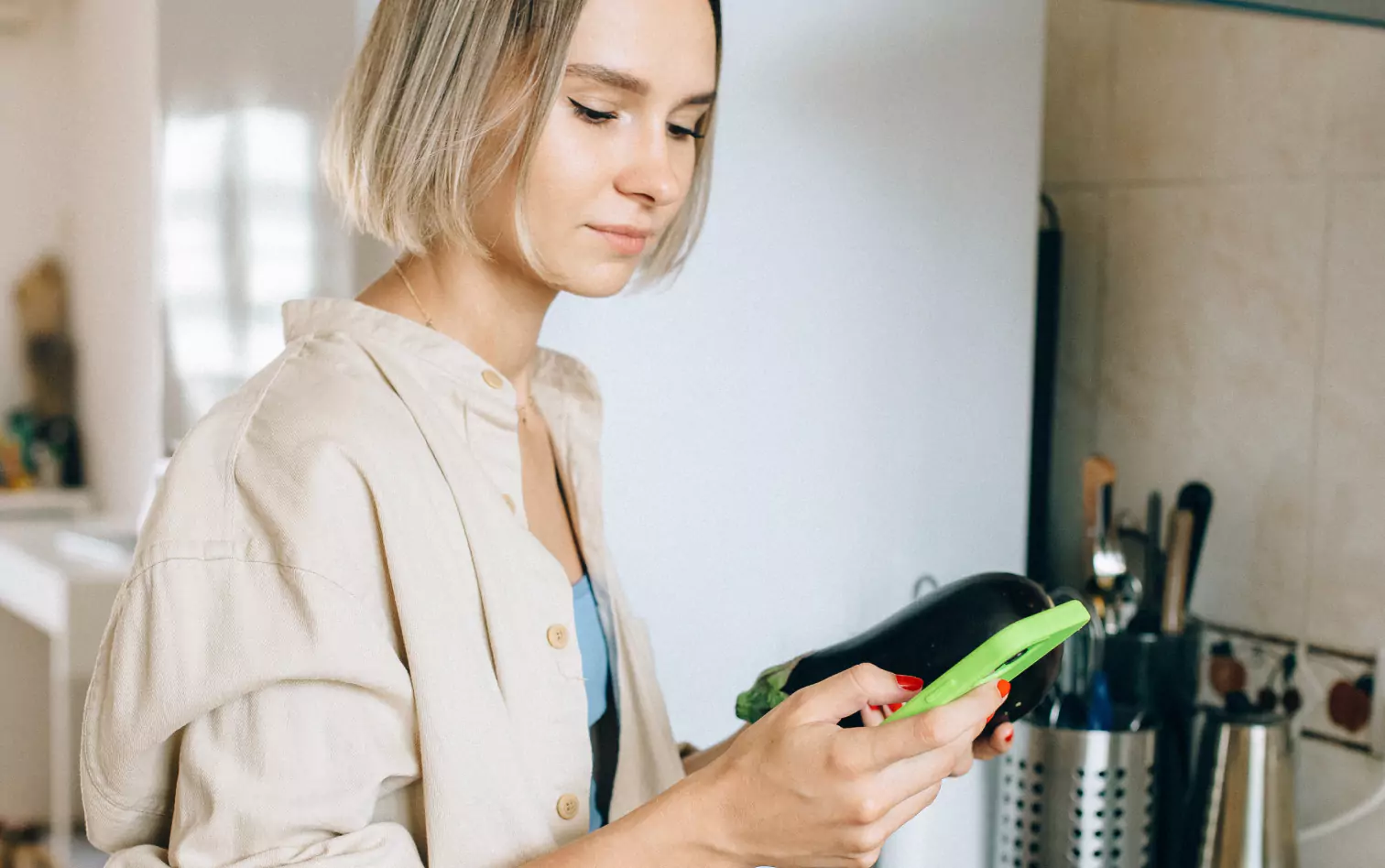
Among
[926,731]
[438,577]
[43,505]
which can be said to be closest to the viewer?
[926,731]

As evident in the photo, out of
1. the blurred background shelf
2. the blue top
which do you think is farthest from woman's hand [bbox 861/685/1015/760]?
the blurred background shelf

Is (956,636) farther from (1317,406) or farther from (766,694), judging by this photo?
(1317,406)

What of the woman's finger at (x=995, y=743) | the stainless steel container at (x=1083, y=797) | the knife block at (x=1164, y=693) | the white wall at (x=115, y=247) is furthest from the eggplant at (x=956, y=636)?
the white wall at (x=115, y=247)

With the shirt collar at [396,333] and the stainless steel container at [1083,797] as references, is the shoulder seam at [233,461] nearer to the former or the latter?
the shirt collar at [396,333]

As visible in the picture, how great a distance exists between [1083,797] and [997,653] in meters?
0.63

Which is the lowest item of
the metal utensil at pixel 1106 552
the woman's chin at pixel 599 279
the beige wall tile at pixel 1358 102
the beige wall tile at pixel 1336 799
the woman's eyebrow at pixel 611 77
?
the beige wall tile at pixel 1336 799

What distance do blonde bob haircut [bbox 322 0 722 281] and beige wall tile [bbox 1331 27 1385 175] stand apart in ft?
2.76

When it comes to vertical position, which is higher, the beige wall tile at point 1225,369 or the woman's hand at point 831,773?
the beige wall tile at point 1225,369

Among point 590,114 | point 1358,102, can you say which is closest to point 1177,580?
Answer: point 1358,102

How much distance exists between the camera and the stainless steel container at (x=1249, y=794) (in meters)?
1.13

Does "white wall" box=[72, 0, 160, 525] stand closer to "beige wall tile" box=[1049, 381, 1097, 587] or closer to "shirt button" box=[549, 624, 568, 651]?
"beige wall tile" box=[1049, 381, 1097, 587]

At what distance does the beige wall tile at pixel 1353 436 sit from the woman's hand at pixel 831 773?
2.39 feet

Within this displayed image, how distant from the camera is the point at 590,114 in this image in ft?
2.39

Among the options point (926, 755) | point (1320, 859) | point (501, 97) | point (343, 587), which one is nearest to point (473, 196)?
point (501, 97)
